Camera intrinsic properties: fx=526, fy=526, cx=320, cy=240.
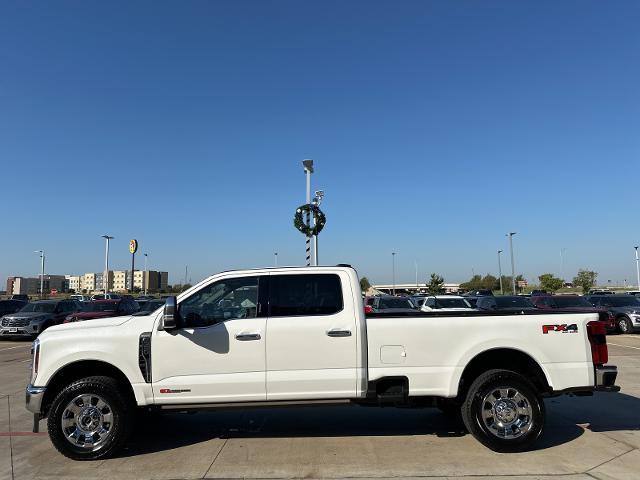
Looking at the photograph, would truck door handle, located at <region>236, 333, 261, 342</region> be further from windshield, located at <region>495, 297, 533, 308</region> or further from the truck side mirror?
windshield, located at <region>495, 297, 533, 308</region>

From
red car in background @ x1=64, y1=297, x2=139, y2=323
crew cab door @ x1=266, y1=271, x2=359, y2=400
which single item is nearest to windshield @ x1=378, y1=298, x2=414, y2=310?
red car in background @ x1=64, y1=297, x2=139, y2=323

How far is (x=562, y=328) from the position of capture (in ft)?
19.5

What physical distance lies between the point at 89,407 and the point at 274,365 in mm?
2068

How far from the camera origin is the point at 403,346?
19.2 feet

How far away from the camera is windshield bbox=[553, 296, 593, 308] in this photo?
20266 millimetres

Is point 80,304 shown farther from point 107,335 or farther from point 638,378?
point 638,378

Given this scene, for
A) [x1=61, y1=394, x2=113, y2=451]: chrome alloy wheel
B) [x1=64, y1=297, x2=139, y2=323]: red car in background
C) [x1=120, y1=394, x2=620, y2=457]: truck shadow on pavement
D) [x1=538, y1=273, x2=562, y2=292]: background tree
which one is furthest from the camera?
[x1=538, y1=273, x2=562, y2=292]: background tree

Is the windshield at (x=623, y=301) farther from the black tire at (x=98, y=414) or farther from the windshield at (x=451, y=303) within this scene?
the black tire at (x=98, y=414)

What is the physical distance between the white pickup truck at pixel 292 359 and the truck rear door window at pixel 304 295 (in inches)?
0.5

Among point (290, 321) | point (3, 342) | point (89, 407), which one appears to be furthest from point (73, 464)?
point (3, 342)

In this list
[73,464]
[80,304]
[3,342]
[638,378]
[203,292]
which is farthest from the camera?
[80,304]

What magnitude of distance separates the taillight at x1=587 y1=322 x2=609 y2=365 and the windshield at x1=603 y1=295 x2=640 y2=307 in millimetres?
18339

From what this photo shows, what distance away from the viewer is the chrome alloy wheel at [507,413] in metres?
5.82

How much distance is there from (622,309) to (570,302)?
243 cm
